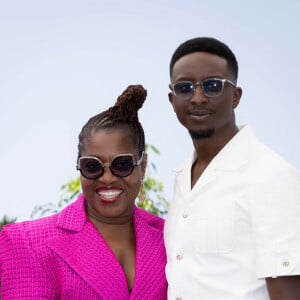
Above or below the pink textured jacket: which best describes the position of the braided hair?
above

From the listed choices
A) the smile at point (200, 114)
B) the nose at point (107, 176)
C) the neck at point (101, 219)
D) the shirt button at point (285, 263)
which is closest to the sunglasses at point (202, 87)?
the smile at point (200, 114)

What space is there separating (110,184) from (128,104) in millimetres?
539

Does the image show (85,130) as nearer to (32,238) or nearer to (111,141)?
(111,141)

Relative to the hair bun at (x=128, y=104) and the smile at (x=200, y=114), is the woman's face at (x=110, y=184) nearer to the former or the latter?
the hair bun at (x=128, y=104)

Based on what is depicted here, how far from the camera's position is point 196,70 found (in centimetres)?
363

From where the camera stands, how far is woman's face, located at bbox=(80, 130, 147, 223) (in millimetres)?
3746

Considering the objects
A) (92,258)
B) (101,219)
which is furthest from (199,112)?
(92,258)

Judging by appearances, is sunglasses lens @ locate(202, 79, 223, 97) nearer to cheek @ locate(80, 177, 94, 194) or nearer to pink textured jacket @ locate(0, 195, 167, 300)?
cheek @ locate(80, 177, 94, 194)

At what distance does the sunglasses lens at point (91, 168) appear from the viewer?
374 cm

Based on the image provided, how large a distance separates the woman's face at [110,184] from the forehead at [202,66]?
1.86ft

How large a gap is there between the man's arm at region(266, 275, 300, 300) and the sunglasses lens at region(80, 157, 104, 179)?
1.28 metres

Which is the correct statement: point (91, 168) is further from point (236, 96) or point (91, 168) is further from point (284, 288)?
point (284, 288)

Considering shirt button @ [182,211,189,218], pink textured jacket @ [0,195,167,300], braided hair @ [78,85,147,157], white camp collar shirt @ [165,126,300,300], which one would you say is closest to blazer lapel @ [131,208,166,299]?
pink textured jacket @ [0,195,167,300]

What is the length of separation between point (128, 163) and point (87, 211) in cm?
48
